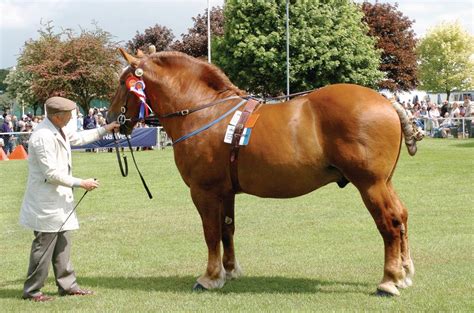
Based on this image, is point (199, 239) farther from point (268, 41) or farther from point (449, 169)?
point (268, 41)

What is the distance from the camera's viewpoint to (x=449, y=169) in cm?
1806

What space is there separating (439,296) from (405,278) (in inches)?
19.1

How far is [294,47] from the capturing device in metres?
44.3

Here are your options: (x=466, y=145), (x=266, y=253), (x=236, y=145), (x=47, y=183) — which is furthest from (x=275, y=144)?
(x=466, y=145)

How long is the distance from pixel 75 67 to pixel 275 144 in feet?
129

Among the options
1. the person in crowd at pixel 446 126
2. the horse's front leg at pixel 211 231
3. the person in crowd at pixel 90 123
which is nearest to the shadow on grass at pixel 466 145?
the person in crowd at pixel 446 126

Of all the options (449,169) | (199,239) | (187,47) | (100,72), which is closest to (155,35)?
(187,47)

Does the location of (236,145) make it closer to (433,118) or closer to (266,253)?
(266,253)

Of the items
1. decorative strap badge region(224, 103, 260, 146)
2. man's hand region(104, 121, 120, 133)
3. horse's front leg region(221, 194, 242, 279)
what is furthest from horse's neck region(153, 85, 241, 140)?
horse's front leg region(221, 194, 242, 279)

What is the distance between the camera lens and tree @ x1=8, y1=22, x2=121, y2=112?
1695 inches

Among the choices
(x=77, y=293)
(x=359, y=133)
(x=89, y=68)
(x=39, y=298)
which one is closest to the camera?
(x=359, y=133)

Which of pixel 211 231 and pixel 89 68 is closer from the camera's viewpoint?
pixel 211 231

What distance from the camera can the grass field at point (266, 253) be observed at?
6566 mm

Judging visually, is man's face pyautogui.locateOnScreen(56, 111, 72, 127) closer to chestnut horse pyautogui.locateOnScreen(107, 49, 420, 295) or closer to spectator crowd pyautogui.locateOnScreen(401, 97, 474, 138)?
chestnut horse pyautogui.locateOnScreen(107, 49, 420, 295)
